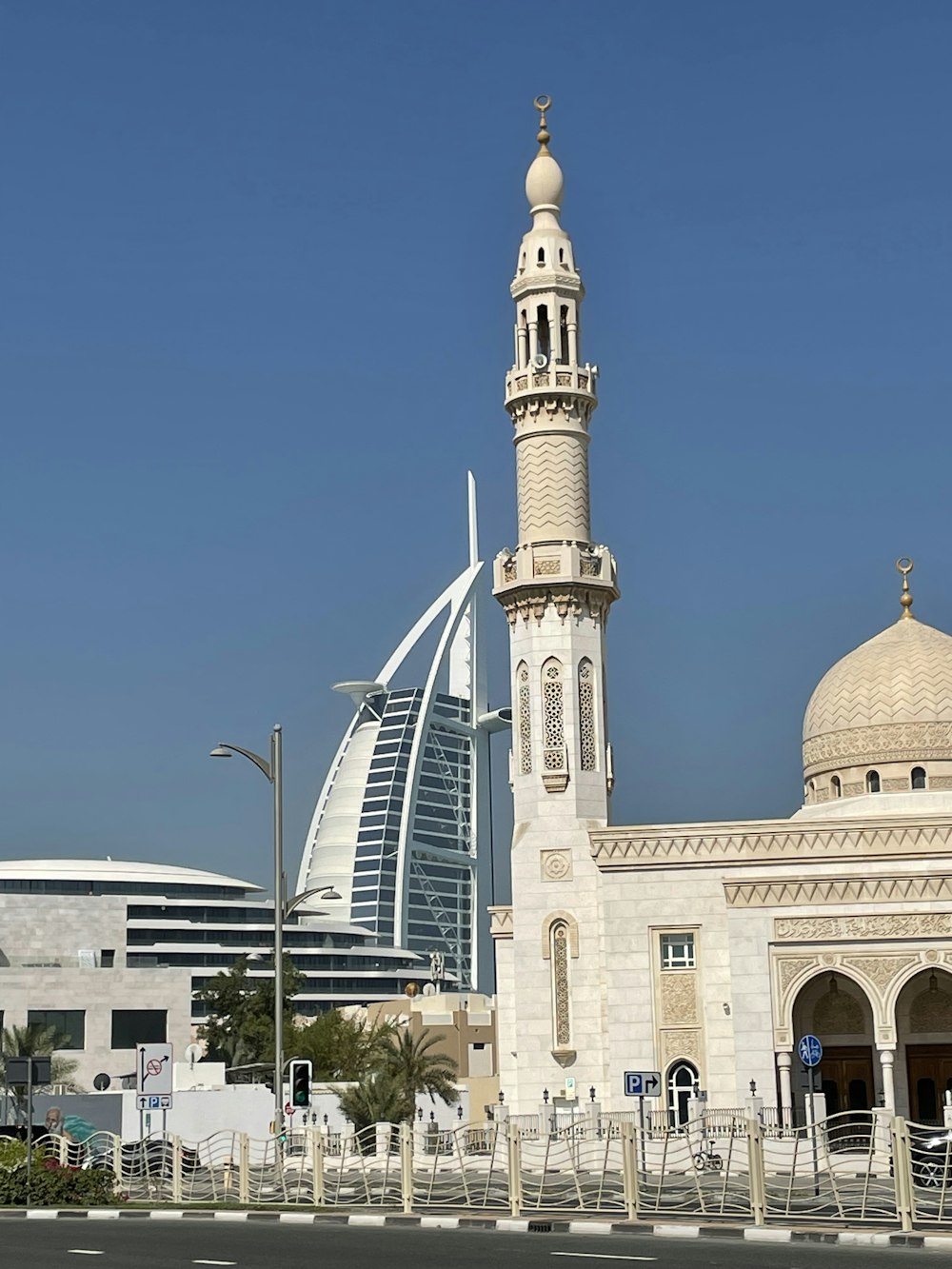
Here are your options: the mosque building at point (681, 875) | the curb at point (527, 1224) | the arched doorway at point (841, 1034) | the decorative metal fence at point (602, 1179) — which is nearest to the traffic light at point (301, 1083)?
the decorative metal fence at point (602, 1179)

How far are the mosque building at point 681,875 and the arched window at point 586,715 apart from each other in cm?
6

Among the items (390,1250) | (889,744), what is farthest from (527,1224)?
(889,744)

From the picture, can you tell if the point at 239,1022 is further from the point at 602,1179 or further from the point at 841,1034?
the point at 602,1179

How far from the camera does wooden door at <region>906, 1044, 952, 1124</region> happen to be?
44.9 metres

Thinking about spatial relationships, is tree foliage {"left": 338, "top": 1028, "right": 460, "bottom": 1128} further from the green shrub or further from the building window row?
the green shrub

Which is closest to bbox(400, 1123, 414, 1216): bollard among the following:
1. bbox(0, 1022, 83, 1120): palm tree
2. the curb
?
the curb

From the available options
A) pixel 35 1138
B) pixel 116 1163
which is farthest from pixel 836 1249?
pixel 35 1138

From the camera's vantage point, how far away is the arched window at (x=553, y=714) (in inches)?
1928

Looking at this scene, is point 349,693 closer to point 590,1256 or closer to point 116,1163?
point 116,1163

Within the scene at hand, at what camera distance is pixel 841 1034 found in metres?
45.8

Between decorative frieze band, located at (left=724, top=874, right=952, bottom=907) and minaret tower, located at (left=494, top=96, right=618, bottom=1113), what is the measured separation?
15.5 ft

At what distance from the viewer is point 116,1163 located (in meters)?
28.3

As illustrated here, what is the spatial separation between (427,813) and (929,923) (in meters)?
126

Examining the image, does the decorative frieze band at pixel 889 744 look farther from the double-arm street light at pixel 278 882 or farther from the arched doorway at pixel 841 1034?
the double-arm street light at pixel 278 882
